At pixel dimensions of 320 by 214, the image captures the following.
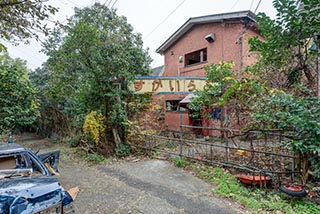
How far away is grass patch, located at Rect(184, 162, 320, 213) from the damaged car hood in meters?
3.21

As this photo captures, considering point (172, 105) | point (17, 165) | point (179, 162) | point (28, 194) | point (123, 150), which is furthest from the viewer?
point (172, 105)

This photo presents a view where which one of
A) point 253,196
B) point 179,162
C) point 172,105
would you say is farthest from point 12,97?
point 253,196

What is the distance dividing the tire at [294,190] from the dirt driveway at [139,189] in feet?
3.54

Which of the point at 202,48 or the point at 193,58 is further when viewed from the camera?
the point at 193,58

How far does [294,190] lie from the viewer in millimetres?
3773

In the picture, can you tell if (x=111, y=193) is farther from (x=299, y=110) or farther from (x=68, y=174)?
(x=299, y=110)

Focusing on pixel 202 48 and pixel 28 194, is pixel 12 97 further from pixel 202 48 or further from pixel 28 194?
pixel 202 48

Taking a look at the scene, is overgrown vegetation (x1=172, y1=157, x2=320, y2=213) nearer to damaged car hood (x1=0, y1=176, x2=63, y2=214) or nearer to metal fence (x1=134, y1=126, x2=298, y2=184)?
metal fence (x1=134, y1=126, x2=298, y2=184)

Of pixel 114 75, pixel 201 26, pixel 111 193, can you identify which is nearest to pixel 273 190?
pixel 111 193

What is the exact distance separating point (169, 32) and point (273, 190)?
39.9 feet

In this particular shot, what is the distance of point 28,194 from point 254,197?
3961mm

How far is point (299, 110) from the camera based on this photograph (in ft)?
13.0

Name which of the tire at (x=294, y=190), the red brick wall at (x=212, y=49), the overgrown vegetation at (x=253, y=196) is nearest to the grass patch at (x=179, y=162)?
the overgrown vegetation at (x=253, y=196)

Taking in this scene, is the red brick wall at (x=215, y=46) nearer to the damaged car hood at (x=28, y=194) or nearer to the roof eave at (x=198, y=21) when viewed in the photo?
Result: the roof eave at (x=198, y=21)
